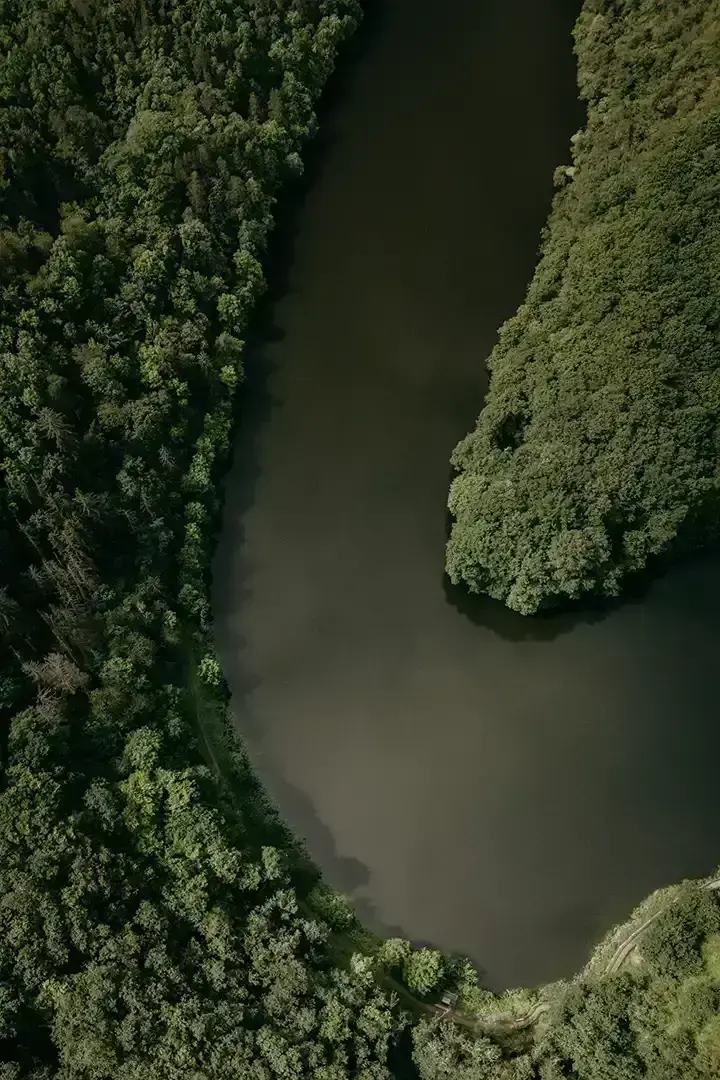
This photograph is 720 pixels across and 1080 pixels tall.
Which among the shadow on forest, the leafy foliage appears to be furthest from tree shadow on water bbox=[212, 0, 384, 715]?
the shadow on forest

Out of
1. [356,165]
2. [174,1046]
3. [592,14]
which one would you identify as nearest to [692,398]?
[356,165]

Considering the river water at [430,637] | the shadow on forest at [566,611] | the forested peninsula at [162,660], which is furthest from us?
the shadow on forest at [566,611]

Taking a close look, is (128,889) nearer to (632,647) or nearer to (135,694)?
(135,694)

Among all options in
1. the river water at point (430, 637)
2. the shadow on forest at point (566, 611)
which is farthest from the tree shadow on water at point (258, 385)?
the shadow on forest at point (566, 611)

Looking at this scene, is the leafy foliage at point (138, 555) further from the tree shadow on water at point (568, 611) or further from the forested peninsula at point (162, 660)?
the tree shadow on water at point (568, 611)

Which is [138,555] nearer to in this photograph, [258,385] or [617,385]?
[258,385]

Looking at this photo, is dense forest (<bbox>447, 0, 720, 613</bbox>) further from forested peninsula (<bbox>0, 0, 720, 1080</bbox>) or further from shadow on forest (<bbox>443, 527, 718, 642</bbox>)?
forested peninsula (<bbox>0, 0, 720, 1080</bbox>)
